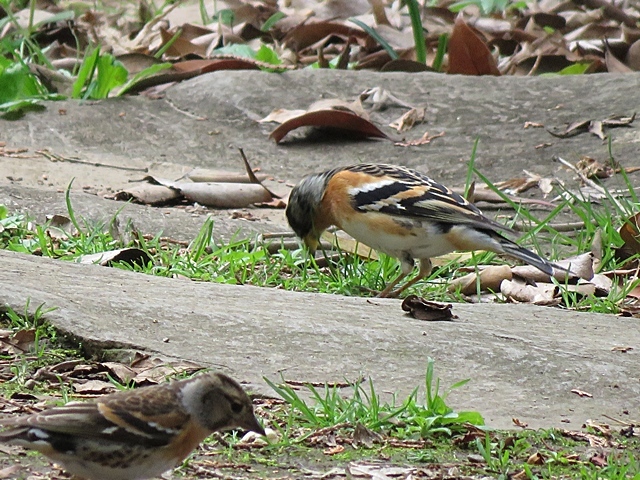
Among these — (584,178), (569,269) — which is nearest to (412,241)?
(569,269)

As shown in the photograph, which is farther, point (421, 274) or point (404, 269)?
point (421, 274)

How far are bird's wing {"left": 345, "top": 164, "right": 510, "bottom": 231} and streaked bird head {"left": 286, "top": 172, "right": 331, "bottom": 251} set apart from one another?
343 mm

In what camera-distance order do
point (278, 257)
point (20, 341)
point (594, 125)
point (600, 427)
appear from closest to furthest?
point (600, 427), point (20, 341), point (278, 257), point (594, 125)

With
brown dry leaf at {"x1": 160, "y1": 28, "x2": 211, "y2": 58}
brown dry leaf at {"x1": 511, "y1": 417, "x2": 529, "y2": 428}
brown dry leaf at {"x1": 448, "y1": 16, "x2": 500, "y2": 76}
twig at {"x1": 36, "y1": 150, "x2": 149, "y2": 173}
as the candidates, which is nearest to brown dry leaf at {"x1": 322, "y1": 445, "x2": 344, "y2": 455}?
brown dry leaf at {"x1": 511, "y1": 417, "x2": 529, "y2": 428}

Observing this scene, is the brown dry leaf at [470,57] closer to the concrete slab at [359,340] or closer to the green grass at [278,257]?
the green grass at [278,257]

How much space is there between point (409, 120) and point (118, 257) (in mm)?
3967

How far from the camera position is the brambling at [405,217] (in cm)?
622

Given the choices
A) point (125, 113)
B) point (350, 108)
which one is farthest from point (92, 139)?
point (350, 108)

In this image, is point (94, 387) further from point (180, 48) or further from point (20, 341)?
point (180, 48)

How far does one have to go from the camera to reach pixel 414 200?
640cm

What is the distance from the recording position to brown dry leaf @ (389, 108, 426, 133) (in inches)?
375

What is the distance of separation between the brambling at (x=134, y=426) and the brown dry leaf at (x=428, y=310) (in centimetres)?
200

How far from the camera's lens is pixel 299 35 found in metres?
11.9

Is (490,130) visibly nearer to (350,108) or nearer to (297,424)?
(350,108)
